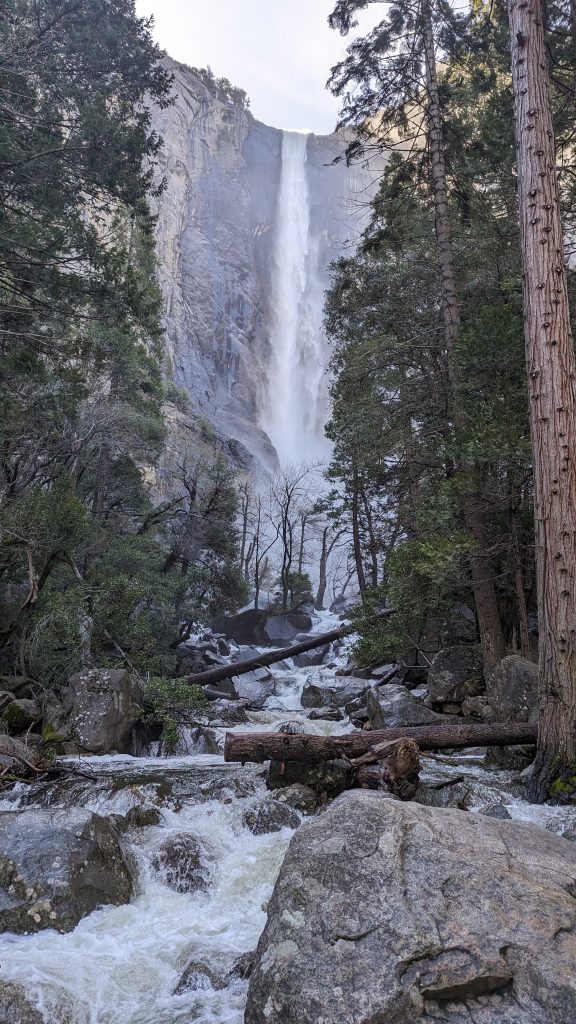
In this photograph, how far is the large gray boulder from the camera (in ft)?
6.48

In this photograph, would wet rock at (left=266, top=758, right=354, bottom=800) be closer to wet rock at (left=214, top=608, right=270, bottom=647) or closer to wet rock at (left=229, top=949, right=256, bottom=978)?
wet rock at (left=229, top=949, right=256, bottom=978)

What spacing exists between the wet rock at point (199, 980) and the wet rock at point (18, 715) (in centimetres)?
616

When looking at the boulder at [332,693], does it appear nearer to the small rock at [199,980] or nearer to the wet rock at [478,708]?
the wet rock at [478,708]

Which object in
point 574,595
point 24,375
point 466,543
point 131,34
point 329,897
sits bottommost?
point 329,897

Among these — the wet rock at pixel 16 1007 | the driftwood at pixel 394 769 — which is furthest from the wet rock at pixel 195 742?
the wet rock at pixel 16 1007

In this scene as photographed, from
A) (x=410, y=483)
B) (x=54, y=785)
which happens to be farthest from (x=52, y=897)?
(x=410, y=483)

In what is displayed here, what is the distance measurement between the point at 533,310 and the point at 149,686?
762 centimetres

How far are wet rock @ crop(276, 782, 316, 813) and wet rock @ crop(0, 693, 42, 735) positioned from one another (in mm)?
4644

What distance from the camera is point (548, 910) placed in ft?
7.52

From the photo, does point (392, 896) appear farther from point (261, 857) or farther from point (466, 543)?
point (466, 543)

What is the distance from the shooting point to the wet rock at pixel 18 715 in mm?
8344

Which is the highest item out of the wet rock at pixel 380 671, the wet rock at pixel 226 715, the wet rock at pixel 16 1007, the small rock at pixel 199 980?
the wet rock at pixel 380 671

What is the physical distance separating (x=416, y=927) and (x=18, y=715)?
Result: 7909mm

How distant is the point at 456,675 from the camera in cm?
948
